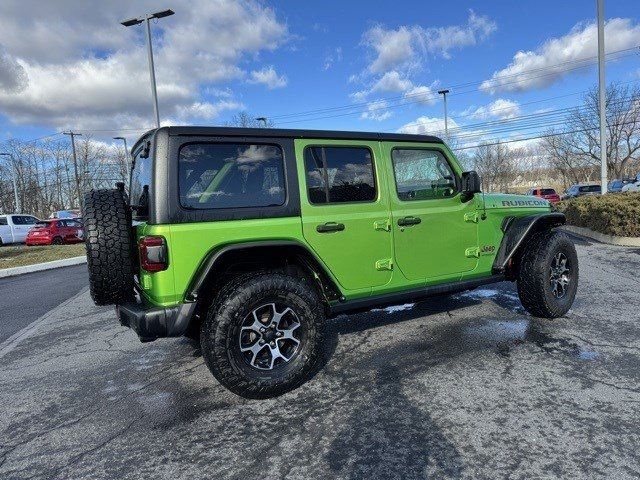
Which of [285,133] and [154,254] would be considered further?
[285,133]

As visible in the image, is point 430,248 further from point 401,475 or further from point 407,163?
point 401,475

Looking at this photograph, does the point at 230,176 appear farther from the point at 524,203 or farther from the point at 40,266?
the point at 40,266

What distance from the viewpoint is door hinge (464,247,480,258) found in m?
4.29

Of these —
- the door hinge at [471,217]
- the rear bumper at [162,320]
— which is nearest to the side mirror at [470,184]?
the door hinge at [471,217]

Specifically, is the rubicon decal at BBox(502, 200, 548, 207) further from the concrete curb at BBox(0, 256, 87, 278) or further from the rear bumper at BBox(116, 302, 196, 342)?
the concrete curb at BBox(0, 256, 87, 278)

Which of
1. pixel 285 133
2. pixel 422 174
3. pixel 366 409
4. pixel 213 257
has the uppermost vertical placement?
pixel 285 133

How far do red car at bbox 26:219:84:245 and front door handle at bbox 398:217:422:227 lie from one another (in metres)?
21.6

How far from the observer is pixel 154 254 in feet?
9.60

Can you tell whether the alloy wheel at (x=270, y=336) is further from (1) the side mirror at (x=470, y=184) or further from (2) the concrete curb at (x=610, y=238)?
(2) the concrete curb at (x=610, y=238)

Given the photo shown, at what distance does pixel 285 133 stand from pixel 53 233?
22.1m

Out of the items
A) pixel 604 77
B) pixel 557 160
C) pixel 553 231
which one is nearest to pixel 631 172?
pixel 557 160

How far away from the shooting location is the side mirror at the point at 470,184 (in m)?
4.18

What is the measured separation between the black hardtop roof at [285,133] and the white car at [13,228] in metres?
24.3

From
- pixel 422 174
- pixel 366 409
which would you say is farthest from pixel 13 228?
pixel 366 409
